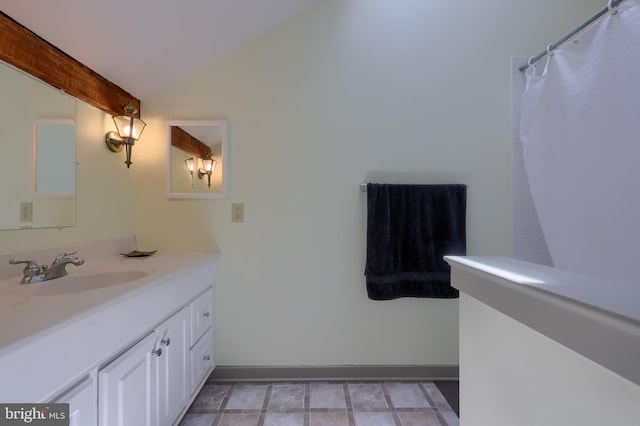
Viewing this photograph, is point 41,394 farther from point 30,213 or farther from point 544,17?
point 544,17

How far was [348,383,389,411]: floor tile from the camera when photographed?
4.52ft

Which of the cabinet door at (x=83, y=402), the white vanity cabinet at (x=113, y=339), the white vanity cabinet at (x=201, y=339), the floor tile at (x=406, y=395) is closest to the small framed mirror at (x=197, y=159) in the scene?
the white vanity cabinet at (x=113, y=339)

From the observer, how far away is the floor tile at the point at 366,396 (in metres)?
1.38

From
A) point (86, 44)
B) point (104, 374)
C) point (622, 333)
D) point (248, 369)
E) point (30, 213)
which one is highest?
point (86, 44)

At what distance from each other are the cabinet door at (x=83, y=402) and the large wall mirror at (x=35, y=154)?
0.77 meters

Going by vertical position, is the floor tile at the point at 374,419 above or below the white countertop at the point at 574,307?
below

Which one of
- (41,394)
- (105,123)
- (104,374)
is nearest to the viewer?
(41,394)

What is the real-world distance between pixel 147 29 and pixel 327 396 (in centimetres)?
216

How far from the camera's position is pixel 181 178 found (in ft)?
5.21

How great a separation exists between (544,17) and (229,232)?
94.3 inches

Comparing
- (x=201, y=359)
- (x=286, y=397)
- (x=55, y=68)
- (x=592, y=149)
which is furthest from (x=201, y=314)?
(x=592, y=149)

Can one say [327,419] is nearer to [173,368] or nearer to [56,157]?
[173,368]

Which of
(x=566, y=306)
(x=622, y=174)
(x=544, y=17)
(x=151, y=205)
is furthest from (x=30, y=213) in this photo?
(x=544, y=17)

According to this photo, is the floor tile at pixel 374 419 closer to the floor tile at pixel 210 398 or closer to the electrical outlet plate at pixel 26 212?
the floor tile at pixel 210 398
